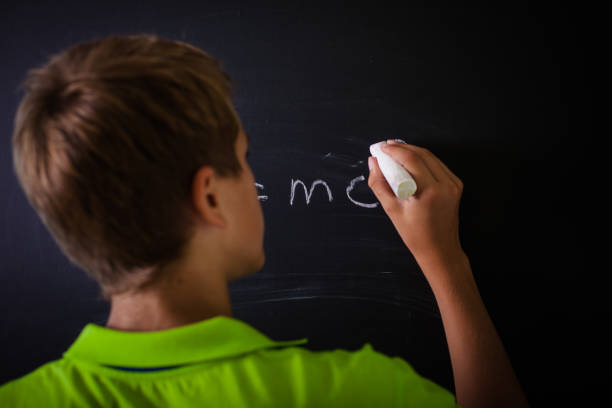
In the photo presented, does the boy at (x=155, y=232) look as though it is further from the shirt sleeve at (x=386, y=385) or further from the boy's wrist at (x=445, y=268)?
the boy's wrist at (x=445, y=268)

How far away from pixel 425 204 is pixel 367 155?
0.55ft

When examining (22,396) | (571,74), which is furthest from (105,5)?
(571,74)

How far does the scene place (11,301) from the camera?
3.05 ft

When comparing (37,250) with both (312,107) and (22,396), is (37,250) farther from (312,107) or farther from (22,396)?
(312,107)

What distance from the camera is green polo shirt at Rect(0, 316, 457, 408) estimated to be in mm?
475

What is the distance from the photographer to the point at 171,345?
491 mm

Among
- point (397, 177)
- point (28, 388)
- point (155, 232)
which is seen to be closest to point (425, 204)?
point (397, 177)

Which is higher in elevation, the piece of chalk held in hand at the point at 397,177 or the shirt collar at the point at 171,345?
the piece of chalk held in hand at the point at 397,177

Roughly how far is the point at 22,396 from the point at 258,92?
0.62 meters

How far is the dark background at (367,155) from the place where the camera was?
82 cm

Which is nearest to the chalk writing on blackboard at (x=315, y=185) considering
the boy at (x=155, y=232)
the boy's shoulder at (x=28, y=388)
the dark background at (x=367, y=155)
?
the dark background at (x=367, y=155)

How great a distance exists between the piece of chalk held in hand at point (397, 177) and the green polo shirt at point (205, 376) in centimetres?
29

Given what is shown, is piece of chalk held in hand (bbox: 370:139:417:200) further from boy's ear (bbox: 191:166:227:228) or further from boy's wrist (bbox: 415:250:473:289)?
boy's ear (bbox: 191:166:227:228)

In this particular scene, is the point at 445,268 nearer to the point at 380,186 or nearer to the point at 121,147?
the point at 380,186
